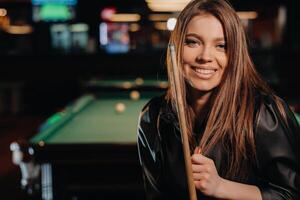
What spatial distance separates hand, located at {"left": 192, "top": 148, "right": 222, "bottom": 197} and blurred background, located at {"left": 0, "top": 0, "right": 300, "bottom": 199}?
7.21 meters

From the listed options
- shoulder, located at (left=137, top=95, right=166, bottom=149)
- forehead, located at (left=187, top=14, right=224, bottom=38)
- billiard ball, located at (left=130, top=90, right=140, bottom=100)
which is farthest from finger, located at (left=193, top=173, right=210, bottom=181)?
billiard ball, located at (left=130, top=90, right=140, bottom=100)

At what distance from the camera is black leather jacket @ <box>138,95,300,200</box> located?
3.83 feet

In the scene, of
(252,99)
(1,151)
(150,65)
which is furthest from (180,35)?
(150,65)

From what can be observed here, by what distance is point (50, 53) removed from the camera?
30.7 ft

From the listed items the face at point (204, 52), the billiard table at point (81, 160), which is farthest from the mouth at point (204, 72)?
the billiard table at point (81, 160)

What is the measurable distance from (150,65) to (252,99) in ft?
25.7

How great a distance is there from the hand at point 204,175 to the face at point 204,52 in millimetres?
213

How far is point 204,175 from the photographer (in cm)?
111

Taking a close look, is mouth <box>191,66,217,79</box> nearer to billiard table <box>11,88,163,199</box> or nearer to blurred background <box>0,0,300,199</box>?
billiard table <box>11,88,163,199</box>

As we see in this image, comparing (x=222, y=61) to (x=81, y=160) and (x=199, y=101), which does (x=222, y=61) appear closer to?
(x=199, y=101)

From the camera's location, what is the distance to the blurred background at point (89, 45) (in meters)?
9.05

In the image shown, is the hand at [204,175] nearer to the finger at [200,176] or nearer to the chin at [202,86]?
the finger at [200,176]

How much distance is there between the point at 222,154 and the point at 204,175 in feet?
0.48

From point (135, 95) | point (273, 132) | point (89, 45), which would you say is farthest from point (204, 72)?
point (89, 45)
